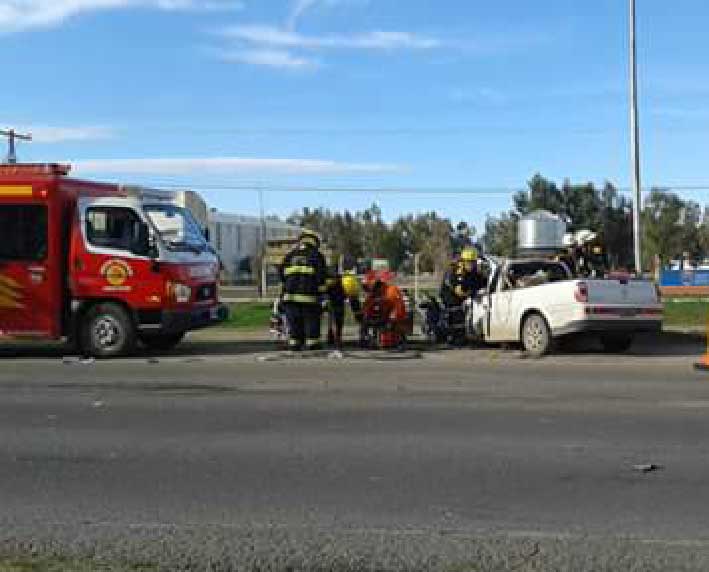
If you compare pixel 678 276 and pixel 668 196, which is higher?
pixel 668 196

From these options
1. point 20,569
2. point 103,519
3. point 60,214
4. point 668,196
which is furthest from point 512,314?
point 668,196

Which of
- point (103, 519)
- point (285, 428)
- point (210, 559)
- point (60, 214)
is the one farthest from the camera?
point (60, 214)

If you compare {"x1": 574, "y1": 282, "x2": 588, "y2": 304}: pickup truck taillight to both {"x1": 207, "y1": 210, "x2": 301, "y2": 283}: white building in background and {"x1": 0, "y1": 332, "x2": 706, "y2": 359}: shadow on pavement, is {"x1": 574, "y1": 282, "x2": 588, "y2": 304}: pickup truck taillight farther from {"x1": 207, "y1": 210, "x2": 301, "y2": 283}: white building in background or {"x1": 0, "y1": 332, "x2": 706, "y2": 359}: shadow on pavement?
{"x1": 207, "y1": 210, "x2": 301, "y2": 283}: white building in background

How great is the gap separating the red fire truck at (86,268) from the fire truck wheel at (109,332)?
0.6 inches

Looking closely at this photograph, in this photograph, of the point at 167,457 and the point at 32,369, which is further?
the point at 32,369

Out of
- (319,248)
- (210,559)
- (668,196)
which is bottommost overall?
(210,559)

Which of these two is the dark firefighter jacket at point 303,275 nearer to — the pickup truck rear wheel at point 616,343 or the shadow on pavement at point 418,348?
the shadow on pavement at point 418,348

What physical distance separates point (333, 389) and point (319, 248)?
5560 mm

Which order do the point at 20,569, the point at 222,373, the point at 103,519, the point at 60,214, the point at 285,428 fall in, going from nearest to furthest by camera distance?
1. the point at 20,569
2. the point at 103,519
3. the point at 285,428
4. the point at 222,373
5. the point at 60,214

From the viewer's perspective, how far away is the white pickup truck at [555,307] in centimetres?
1639

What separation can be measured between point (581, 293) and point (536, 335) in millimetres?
1075

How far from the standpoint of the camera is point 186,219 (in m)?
17.9

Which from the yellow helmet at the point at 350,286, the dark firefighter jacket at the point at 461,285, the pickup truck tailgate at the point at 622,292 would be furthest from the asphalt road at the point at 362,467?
the dark firefighter jacket at the point at 461,285

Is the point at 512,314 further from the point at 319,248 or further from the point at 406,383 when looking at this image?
the point at 406,383
